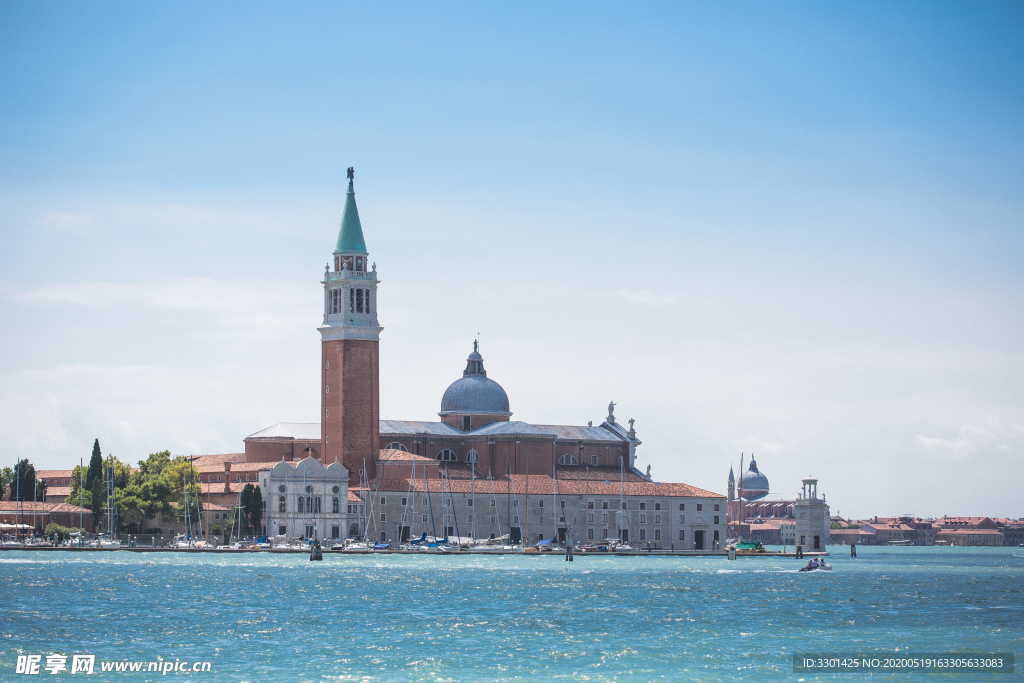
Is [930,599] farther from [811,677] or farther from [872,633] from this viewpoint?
[811,677]

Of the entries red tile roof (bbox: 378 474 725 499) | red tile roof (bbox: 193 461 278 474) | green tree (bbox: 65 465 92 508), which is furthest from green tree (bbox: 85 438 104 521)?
red tile roof (bbox: 378 474 725 499)

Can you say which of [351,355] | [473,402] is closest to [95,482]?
[351,355]

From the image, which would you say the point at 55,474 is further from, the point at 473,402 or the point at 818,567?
the point at 818,567

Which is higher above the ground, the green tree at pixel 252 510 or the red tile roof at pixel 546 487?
the red tile roof at pixel 546 487

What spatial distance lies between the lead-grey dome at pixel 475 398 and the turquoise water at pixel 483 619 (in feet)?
146

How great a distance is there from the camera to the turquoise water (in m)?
41.6

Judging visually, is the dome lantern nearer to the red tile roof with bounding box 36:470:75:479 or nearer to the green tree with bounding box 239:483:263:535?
the green tree with bounding box 239:483:263:535

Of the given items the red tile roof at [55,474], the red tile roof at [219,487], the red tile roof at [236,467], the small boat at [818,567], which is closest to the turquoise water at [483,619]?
the small boat at [818,567]

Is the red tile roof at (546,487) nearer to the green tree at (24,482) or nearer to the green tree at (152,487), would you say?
the green tree at (152,487)

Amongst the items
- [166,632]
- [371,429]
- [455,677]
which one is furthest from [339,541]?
[455,677]

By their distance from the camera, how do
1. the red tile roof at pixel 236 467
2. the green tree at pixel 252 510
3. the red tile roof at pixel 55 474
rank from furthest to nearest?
the red tile roof at pixel 55 474
the red tile roof at pixel 236 467
the green tree at pixel 252 510

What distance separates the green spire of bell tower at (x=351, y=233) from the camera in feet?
401

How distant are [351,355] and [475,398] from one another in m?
16.6

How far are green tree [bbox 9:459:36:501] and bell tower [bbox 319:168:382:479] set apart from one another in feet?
74.1
